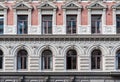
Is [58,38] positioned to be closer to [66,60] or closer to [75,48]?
[75,48]

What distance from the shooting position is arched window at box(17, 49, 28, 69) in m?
43.9

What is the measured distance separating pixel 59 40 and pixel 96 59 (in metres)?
3.85

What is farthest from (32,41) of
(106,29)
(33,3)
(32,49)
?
(106,29)

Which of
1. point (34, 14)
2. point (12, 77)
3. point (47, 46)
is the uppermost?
point (34, 14)

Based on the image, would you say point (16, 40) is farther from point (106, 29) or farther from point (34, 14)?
point (106, 29)

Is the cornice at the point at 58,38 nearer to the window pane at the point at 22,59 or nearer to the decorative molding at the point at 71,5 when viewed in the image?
the window pane at the point at 22,59

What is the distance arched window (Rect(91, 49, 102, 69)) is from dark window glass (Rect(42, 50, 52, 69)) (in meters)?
3.89

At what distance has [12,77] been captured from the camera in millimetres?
43094

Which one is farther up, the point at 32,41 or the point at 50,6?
the point at 50,6

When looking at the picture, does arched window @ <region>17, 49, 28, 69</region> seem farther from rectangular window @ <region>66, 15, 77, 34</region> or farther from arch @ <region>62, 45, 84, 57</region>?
rectangular window @ <region>66, 15, 77, 34</region>

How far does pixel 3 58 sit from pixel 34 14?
16.4ft

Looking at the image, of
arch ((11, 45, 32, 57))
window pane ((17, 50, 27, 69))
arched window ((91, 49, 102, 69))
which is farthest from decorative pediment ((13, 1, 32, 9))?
arched window ((91, 49, 102, 69))

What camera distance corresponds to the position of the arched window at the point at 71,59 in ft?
144

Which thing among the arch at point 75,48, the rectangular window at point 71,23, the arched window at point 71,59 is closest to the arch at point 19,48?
the arch at point 75,48
